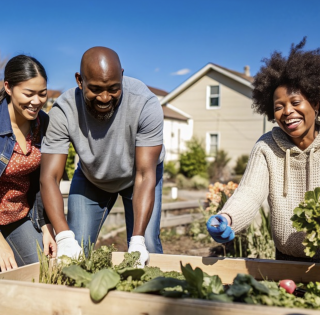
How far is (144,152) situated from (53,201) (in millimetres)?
573

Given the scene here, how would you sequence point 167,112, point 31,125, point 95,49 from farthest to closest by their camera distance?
1. point 167,112
2. point 31,125
3. point 95,49

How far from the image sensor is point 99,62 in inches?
77.4

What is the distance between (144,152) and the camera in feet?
7.47

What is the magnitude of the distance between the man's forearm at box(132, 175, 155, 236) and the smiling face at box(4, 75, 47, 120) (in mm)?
703

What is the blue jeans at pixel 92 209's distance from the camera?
2521 mm

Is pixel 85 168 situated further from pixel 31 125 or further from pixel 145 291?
pixel 145 291

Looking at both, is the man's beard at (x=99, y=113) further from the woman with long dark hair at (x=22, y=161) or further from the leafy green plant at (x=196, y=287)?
the leafy green plant at (x=196, y=287)

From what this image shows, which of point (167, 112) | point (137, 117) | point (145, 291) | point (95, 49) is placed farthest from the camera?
point (167, 112)

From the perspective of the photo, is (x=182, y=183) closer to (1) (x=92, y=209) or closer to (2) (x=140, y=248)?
(1) (x=92, y=209)

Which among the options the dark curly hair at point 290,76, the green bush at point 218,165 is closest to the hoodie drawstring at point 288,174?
the dark curly hair at point 290,76

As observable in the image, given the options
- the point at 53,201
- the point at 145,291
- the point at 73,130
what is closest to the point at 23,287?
the point at 145,291

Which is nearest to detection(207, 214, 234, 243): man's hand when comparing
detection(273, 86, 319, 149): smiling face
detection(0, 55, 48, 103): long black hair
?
detection(273, 86, 319, 149): smiling face

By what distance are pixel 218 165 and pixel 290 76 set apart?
15.2 metres

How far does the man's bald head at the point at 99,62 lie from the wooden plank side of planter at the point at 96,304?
1.04 metres
